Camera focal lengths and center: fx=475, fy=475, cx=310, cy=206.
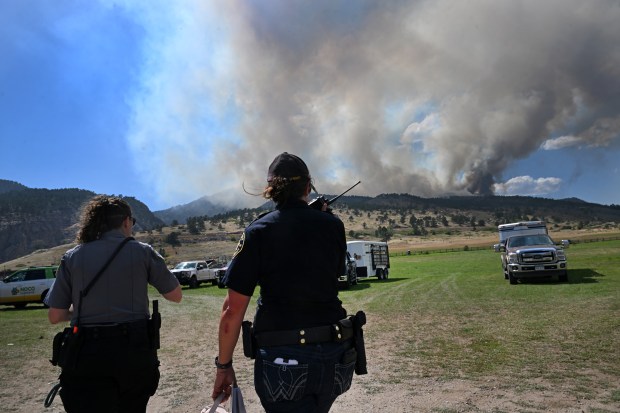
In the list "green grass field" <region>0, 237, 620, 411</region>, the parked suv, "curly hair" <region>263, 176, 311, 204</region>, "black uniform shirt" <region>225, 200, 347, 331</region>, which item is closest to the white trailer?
"green grass field" <region>0, 237, 620, 411</region>

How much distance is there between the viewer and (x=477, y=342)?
855 centimetres

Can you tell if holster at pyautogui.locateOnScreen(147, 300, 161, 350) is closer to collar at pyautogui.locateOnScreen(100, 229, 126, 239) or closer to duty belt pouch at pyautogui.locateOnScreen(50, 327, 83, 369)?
duty belt pouch at pyautogui.locateOnScreen(50, 327, 83, 369)

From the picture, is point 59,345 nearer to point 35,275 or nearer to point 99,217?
point 99,217

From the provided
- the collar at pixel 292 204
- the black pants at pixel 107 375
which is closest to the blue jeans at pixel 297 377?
the collar at pixel 292 204

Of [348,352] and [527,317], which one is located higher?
[348,352]

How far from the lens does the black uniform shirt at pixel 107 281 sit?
9.79 feet

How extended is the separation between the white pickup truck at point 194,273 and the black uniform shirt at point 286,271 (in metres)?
30.9

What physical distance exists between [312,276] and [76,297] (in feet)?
5.20

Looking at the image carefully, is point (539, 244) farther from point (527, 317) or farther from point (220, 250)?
point (220, 250)

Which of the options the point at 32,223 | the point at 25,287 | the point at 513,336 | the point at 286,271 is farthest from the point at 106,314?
the point at 32,223

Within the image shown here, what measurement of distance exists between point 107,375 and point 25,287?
22846mm

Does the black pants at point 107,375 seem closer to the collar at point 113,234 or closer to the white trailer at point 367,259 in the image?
the collar at point 113,234

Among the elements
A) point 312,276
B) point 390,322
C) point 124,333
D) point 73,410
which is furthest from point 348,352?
point 390,322

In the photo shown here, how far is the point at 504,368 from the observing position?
6.61 m
